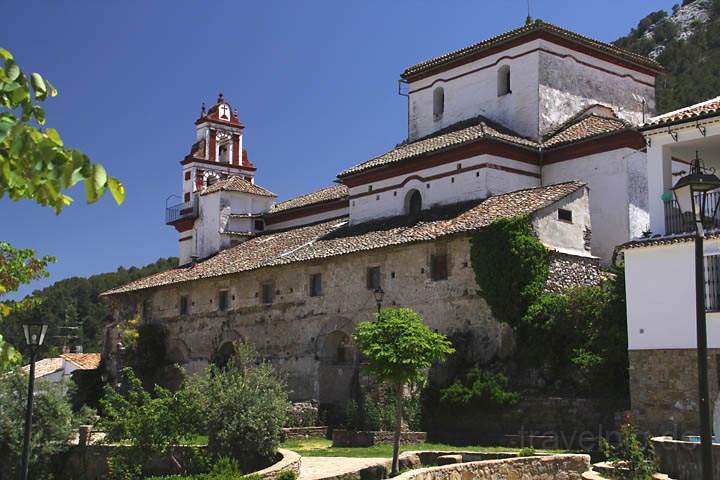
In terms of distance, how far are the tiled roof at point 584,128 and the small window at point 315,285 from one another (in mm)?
9499

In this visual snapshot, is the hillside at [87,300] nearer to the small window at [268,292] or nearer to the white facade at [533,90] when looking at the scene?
the small window at [268,292]

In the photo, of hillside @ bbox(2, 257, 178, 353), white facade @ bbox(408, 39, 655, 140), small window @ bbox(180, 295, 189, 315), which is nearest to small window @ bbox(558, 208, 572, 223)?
white facade @ bbox(408, 39, 655, 140)

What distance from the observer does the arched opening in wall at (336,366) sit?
32688 millimetres

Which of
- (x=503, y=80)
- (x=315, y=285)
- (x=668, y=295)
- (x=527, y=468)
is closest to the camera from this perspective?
(x=527, y=468)

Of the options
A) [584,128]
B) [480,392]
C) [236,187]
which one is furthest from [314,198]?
[480,392]

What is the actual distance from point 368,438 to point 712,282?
9912mm

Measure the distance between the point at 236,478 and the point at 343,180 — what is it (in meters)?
21.1

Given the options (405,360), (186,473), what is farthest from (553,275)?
(186,473)

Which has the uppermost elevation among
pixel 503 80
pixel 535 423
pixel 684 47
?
pixel 684 47

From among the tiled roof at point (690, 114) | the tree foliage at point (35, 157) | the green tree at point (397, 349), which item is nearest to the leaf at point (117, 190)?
the tree foliage at point (35, 157)

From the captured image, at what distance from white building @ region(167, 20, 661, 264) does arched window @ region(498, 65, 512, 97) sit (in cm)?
5

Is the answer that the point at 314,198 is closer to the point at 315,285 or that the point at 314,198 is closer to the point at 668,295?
the point at 315,285

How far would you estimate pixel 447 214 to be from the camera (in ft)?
102

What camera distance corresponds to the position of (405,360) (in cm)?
2011
